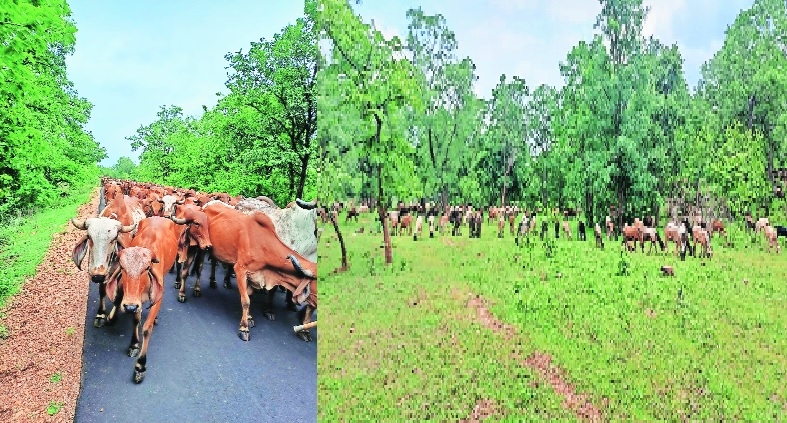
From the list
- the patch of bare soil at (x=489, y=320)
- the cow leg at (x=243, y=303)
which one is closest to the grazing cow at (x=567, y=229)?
the patch of bare soil at (x=489, y=320)

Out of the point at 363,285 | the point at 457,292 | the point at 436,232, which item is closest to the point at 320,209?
the point at 363,285

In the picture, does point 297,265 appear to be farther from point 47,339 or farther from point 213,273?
point 47,339

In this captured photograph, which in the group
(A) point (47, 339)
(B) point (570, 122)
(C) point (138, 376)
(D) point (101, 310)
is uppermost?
(B) point (570, 122)

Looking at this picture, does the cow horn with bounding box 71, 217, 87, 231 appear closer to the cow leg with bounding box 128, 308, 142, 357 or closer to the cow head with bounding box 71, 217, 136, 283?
the cow head with bounding box 71, 217, 136, 283

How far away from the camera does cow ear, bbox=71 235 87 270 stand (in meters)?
2.83

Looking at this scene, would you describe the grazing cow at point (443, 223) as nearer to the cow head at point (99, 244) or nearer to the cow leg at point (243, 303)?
the cow leg at point (243, 303)

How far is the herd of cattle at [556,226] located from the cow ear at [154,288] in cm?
106

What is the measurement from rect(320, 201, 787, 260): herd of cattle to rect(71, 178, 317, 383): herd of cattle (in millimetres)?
370

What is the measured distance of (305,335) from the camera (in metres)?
3.13

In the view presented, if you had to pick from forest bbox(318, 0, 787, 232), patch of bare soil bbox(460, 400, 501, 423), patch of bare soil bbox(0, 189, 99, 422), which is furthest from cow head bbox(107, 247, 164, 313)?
patch of bare soil bbox(460, 400, 501, 423)

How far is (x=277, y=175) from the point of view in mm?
3701

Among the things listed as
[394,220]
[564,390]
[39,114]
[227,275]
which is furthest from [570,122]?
[39,114]

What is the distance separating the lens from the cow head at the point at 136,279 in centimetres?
260

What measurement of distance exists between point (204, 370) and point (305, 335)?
0.68 meters
